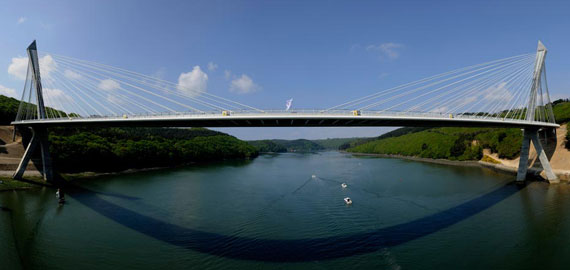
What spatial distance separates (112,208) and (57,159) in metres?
23.7

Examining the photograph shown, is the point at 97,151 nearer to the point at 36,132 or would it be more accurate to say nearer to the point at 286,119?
the point at 36,132

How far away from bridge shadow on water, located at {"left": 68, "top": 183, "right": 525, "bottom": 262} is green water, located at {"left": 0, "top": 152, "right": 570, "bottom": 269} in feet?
Answer: 0.22

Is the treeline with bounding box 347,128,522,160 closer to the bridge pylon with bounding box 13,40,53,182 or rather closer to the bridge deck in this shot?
the bridge deck

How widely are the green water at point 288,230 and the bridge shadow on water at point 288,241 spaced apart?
67mm

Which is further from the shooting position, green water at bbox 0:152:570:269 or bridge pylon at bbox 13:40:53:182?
bridge pylon at bbox 13:40:53:182

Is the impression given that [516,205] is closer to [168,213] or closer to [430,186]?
[430,186]

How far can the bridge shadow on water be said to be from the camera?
13109 mm

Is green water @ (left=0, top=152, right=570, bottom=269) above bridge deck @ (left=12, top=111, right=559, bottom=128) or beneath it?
beneath

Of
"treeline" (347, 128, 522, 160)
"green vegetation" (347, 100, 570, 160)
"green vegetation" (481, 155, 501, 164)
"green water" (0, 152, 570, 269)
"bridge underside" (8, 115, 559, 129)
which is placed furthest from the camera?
"green vegetation" (481, 155, 501, 164)

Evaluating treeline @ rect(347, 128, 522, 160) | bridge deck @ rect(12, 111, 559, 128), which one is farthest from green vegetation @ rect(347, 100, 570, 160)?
bridge deck @ rect(12, 111, 559, 128)

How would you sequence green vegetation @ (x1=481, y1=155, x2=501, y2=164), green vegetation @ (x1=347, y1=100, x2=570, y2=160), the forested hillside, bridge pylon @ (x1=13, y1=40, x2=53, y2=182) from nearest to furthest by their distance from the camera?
bridge pylon @ (x1=13, y1=40, x2=53, y2=182)
the forested hillside
green vegetation @ (x1=347, y1=100, x2=570, y2=160)
green vegetation @ (x1=481, y1=155, x2=501, y2=164)

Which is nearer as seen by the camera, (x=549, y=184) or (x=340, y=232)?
(x=340, y=232)

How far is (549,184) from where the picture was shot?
95.6 ft

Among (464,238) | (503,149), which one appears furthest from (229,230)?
(503,149)
